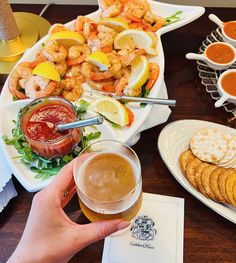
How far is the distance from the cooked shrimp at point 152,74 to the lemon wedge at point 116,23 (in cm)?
30

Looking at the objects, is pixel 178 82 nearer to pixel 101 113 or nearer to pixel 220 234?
pixel 101 113

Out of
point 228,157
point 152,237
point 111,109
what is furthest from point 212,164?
point 111,109

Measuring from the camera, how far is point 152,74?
1.78 m

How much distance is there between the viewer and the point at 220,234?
1.47 m

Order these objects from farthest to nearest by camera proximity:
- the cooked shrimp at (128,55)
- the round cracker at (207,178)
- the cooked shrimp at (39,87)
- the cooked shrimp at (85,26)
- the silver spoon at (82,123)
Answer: the cooked shrimp at (85,26)
the cooked shrimp at (128,55)
the cooked shrimp at (39,87)
the round cracker at (207,178)
the silver spoon at (82,123)

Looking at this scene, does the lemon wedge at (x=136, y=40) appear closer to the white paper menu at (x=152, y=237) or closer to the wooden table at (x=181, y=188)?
the wooden table at (x=181, y=188)

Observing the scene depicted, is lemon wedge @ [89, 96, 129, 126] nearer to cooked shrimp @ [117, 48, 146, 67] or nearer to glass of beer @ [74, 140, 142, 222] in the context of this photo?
cooked shrimp @ [117, 48, 146, 67]

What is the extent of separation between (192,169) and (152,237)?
1.17 ft

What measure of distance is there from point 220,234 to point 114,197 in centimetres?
61

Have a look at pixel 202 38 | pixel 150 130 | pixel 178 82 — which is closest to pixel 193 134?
pixel 150 130

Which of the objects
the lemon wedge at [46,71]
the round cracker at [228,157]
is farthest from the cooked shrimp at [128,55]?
the round cracker at [228,157]

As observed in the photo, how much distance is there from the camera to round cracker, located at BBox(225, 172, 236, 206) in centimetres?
142

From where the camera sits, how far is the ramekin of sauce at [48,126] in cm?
150

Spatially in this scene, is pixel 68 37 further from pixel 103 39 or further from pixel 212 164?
pixel 212 164
